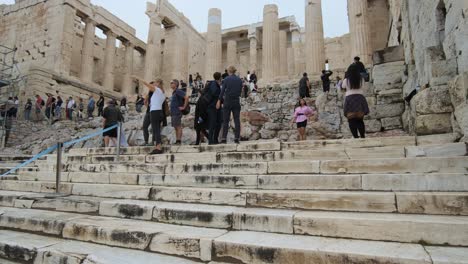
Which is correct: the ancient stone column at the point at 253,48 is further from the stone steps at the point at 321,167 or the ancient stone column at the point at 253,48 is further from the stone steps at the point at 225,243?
the stone steps at the point at 225,243

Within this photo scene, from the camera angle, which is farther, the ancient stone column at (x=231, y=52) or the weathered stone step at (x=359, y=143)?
the ancient stone column at (x=231, y=52)

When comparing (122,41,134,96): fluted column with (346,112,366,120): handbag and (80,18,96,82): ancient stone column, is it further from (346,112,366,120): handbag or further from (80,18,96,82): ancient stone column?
(346,112,366,120): handbag

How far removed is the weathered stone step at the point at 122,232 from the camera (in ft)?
7.34

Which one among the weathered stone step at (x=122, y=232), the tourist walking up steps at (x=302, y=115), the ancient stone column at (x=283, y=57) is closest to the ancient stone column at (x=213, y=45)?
→ the ancient stone column at (x=283, y=57)

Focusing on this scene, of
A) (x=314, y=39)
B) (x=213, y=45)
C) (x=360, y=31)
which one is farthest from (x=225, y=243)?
(x=213, y=45)

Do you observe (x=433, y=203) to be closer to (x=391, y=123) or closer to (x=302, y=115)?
(x=302, y=115)

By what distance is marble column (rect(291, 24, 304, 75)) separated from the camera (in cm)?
2415

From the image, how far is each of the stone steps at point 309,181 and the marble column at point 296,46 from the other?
71.2 ft

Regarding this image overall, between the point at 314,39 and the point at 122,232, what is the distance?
17199mm

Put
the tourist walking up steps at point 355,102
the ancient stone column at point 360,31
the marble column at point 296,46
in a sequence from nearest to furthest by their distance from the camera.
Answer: the tourist walking up steps at point 355,102
the ancient stone column at point 360,31
the marble column at point 296,46

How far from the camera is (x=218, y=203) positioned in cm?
310

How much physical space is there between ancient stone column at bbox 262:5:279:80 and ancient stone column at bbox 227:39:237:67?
6528mm

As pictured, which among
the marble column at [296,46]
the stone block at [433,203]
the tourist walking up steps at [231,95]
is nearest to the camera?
the stone block at [433,203]

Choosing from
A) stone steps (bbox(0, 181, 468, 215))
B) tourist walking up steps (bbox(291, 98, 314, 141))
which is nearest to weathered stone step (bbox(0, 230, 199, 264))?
stone steps (bbox(0, 181, 468, 215))
